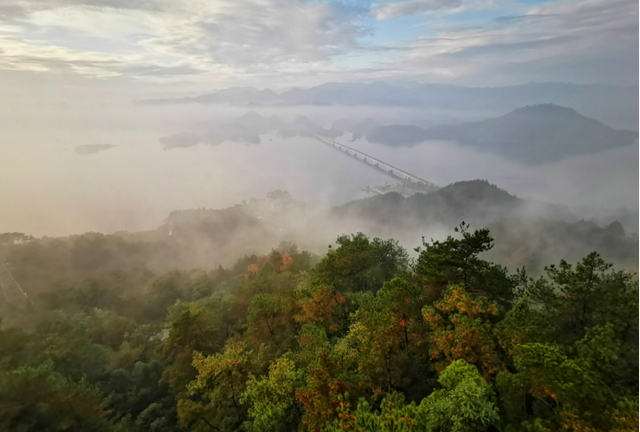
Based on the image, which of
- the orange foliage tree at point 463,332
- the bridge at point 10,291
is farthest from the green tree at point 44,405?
the bridge at point 10,291

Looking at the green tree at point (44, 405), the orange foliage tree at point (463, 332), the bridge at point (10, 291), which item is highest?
the orange foliage tree at point (463, 332)

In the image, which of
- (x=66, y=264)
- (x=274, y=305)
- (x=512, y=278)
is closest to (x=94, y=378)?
(x=274, y=305)

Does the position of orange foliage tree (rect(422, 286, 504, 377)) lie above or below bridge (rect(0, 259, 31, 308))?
above

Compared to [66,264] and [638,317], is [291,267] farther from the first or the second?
[66,264]

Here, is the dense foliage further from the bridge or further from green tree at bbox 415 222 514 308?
the bridge

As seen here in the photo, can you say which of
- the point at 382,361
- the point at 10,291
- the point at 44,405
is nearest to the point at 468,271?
the point at 382,361

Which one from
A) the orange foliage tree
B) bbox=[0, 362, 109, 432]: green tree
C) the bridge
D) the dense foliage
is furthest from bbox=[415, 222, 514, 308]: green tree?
the bridge

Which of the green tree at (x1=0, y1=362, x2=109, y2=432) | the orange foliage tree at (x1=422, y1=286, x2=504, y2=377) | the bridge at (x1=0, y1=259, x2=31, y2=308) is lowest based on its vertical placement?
the bridge at (x1=0, y1=259, x2=31, y2=308)

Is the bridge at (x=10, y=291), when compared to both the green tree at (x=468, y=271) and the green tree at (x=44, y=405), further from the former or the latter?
the green tree at (x=468, y=271)
